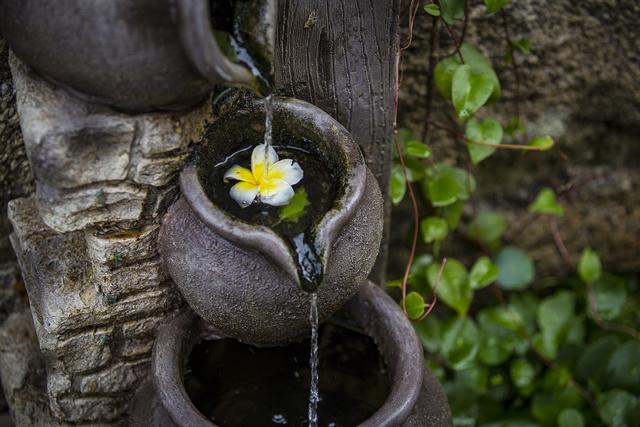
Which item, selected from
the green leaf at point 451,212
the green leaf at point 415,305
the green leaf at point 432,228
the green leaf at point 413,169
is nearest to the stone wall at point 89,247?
the green leaf at point 415,305

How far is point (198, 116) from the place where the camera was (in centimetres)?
155

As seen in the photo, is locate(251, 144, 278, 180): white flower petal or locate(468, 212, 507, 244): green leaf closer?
locate(251, 144, 278, 180): white flower petal

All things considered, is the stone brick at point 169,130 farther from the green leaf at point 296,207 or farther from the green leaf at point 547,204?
the green leaf at point 547,204

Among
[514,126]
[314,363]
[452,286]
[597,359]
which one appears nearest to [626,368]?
[597,359]

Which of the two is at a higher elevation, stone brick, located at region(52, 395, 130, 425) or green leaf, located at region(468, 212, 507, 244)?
stone brick, located at region(52, 395, 130, 425)

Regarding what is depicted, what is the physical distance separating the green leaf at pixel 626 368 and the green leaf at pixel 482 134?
0.95m

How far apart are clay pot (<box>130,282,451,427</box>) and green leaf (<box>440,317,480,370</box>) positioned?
0.65m

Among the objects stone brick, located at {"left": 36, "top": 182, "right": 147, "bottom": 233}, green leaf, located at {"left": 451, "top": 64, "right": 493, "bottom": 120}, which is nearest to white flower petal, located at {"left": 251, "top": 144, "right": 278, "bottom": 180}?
stone brick, located at {"left": 36, "top": 182, "right": 147, "bottom": 233}

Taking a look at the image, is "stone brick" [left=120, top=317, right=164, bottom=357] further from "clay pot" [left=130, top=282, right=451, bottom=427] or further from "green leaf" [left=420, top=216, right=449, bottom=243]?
"green leaf" [left=420, top=216, right=449, bottom=243]

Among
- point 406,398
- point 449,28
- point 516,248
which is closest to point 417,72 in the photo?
point 449,28

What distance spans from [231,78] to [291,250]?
0.36 meters

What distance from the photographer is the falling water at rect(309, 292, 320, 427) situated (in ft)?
4.90

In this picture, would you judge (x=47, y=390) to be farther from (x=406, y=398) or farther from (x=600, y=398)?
(x=600, y=398)

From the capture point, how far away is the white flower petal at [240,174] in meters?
1.55
